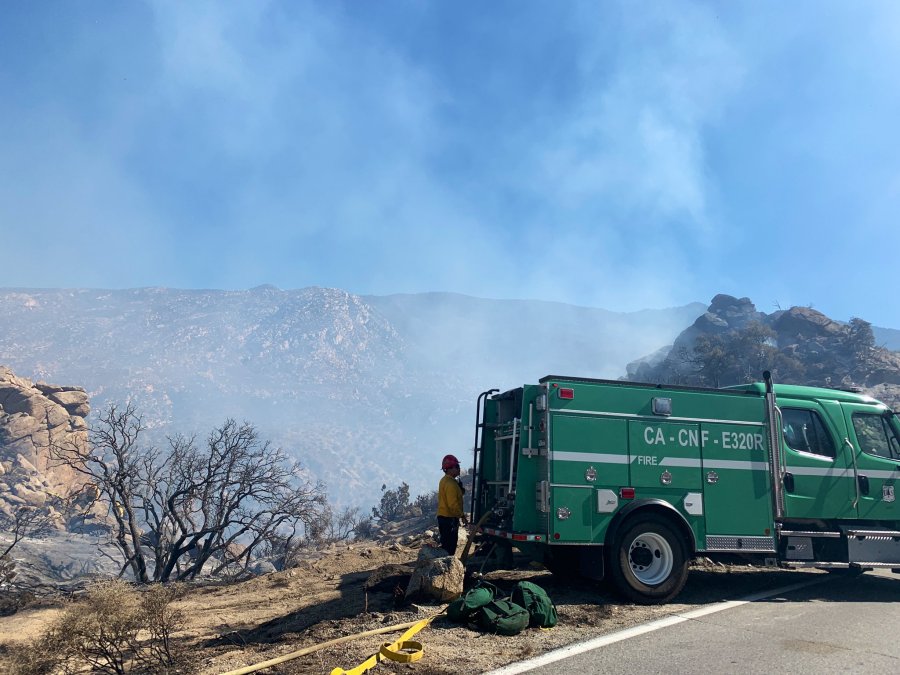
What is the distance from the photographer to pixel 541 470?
7.55m

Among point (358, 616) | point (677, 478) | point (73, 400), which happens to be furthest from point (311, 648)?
point (73, 400)

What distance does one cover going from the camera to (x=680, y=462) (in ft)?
26.2

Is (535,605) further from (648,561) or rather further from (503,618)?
(648,561)

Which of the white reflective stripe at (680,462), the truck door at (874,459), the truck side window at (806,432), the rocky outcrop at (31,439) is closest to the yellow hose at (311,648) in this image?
the white reflective stripe at (680,462)

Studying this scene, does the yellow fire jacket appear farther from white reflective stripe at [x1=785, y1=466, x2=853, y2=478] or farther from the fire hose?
white reflective stripe at [x1=785, y1=466, x2=853, y2=478]

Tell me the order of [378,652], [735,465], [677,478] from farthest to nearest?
[735,465]
[677,478]
[378,652]

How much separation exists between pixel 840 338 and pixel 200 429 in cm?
14272

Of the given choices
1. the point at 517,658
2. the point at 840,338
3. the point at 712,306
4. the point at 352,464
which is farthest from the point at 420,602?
the point at 352,464

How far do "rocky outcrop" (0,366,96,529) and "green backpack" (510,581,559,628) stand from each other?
4547 cm

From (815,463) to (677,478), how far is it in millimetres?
2310

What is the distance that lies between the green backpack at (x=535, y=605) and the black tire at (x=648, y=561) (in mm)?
1159

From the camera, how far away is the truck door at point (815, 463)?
27.9 ft

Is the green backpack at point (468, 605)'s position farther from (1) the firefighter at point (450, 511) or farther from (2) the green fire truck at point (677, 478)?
(1) the firefighter at point (450, 511)

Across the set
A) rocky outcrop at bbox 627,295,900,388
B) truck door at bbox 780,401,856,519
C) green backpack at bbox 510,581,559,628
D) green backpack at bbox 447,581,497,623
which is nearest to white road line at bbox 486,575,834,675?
green backpack at bbox 510,581,559,628
